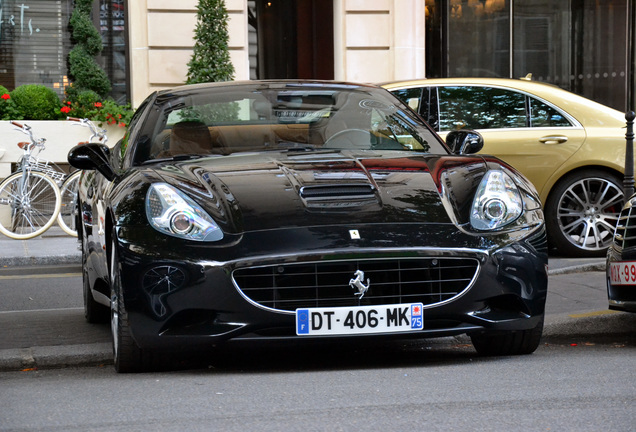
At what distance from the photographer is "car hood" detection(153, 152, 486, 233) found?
17.1 ft

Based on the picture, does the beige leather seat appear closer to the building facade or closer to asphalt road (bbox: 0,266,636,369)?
asphalt road (bbox: 0,266,636,369)

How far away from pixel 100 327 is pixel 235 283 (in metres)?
2.25

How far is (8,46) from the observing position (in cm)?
1622

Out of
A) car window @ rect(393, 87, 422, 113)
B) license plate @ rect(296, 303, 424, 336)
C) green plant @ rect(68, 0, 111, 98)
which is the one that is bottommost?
license plate @ rect(296, 303, 424, 336)

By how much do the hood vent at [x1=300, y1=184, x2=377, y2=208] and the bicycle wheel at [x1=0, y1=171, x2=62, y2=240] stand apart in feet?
25.2

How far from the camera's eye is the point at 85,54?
16141 millimetres

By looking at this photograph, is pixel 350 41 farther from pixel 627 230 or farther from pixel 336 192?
pixel 336 192

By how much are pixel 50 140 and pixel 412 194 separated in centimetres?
1007

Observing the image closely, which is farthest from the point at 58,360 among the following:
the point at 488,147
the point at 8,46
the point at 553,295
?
the point at 8,46

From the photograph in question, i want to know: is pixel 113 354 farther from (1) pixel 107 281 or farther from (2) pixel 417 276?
(2) pixel 417 276

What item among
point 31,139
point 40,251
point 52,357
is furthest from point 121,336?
point 31,139

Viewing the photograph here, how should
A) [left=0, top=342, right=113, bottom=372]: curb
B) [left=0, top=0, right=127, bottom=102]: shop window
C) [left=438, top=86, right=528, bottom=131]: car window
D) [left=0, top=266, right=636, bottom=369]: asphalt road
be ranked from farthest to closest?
[left=0, top=0, right=127, bottom=102]: shop window < [left=438, top=86, right=528, bottom=131]: car window < [left=0, top=266, right=636, bottom=369]: asphalt road < [left=0, top=342, right=113, bottom=372]: curb

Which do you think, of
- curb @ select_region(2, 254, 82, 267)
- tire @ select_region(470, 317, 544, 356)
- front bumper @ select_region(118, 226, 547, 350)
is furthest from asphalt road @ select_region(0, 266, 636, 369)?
curb @ select_region(2, 254, 82, 267)

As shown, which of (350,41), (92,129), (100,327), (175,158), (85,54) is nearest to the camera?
(175,158)
